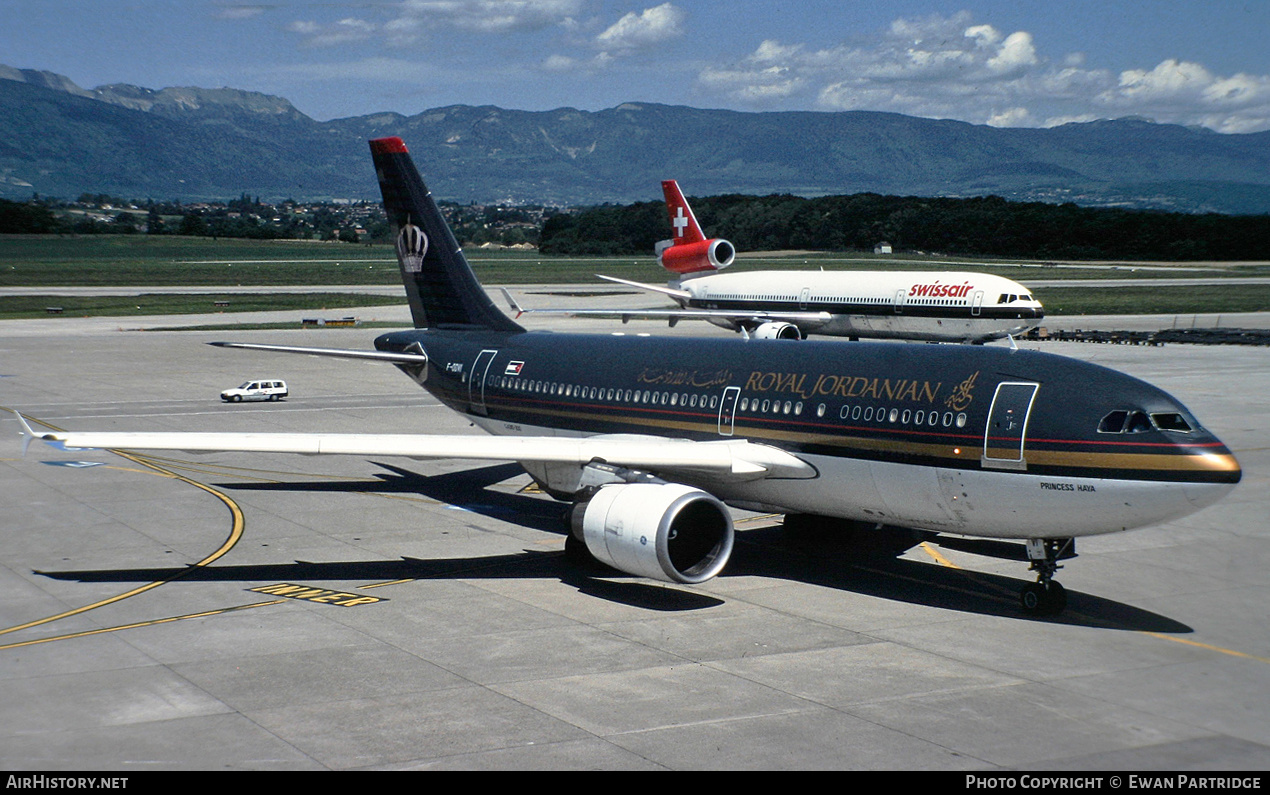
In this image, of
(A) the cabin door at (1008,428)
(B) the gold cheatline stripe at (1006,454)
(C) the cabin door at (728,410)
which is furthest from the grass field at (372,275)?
(A) the cabin door at (1008,428)

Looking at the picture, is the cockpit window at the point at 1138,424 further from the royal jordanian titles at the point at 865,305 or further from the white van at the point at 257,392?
the white van at the point at 257,392

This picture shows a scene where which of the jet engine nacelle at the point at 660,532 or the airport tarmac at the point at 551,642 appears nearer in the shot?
the airport tarmac at the point at 551,642

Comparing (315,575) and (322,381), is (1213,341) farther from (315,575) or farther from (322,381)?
(315,575)

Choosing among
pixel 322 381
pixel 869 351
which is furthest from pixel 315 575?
pixel 322 381

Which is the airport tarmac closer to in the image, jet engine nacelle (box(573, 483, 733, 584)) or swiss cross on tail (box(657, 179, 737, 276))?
jet engine nacelle (box(573, 483, 733, 584))

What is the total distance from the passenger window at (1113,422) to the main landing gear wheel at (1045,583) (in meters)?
2.25

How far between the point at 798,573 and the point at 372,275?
453 ft

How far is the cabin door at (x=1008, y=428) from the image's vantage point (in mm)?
21219

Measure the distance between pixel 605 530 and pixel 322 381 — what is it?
129 ft

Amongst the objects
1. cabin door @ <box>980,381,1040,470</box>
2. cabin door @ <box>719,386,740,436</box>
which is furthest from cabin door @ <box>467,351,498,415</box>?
cabin door @ <box>980,381,1040,470</box>

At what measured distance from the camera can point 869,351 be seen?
25141 mm

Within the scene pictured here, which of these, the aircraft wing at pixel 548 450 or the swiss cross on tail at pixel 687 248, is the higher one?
the swiss cross on tail at pixel 687 248

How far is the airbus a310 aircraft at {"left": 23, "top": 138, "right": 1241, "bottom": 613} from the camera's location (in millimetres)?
20609

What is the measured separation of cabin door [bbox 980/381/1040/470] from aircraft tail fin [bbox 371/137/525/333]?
636 inches
